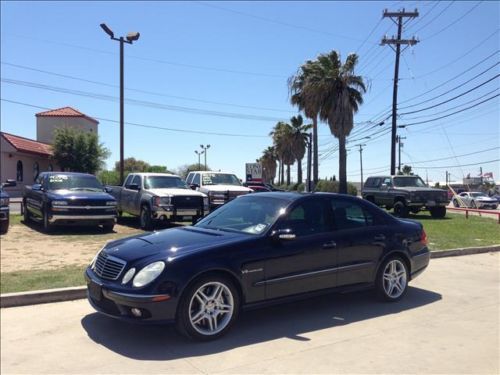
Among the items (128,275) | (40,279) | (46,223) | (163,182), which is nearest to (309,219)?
(128,275)

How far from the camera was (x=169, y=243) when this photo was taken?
5.58 m

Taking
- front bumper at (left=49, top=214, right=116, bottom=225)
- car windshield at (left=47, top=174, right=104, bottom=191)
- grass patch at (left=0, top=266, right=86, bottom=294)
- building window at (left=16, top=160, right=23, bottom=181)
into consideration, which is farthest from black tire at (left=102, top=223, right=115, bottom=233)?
building window at (left=16, top=160, right=23, bottom=181)

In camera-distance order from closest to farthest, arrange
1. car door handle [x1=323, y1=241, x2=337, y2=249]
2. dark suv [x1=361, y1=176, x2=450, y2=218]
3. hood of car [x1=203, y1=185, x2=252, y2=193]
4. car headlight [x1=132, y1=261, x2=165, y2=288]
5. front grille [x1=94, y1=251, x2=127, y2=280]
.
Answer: car headlight [x1=132, y1=261, x2=165, y2=288], front grille [x1=94, y1=251, x2=127, y2=280], car door handle [x1=323, y1=241, x2=337, y2=249], hood of car [x1=203, y1=185, x2=252, y2=193], dark suv [x1=361, y1=176, x2=450, y2=218]

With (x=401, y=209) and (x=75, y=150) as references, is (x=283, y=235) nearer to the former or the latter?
(x=401, y=209)

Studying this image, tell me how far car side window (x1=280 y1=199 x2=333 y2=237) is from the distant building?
110ft

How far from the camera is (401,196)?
72.0ft

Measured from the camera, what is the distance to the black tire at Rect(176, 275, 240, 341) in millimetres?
5070

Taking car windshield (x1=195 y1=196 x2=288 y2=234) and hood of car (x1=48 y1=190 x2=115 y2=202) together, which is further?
hood of car (x1=48 y1=190 x2=115 y2=202)

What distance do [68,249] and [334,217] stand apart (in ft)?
19.8

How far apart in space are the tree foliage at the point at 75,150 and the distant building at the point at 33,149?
1.42 meters

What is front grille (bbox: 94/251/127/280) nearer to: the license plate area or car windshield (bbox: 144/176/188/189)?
the license plate area

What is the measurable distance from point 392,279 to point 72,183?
10144 mm

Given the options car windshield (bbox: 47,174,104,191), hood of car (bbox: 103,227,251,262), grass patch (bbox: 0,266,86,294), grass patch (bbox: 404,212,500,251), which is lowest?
grass patch (bbox: 404,212,500,251)

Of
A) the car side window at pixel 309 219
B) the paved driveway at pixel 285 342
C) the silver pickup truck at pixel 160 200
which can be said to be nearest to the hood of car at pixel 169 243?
the car side window at pixel 309 219
